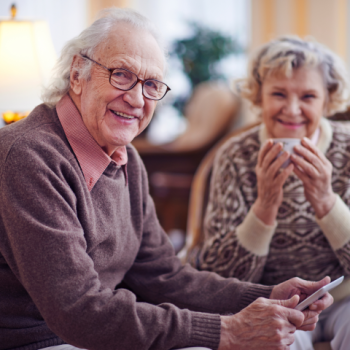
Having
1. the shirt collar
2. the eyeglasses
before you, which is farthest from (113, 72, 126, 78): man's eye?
the shirt collar

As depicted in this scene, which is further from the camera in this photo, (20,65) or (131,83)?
(20,65)

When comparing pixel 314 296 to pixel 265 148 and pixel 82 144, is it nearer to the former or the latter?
pixel 265 148

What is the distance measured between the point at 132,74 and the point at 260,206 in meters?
0.57

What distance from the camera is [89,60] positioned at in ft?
3.27

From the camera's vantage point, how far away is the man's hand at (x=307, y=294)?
1.04 metres

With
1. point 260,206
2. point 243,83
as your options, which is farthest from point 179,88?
point 260,206

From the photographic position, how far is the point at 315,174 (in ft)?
4.25

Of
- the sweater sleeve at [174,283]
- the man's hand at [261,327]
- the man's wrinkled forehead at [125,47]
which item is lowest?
the sweater sleeve at [174,283]

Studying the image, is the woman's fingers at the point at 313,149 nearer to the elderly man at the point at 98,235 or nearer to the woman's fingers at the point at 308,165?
the woman's fingers at the point at 308,165

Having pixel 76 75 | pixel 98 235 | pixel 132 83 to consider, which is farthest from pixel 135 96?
pixel 98 235

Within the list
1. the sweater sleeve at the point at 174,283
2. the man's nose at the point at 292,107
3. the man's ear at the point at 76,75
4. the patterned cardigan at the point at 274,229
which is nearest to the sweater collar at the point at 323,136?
the patterned cardigan at the point at 274,229

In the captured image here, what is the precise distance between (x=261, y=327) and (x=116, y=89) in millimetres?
586

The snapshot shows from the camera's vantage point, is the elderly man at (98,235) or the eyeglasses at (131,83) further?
the eyeglasses at (131,83)

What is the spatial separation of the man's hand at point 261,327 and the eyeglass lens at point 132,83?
520mm
